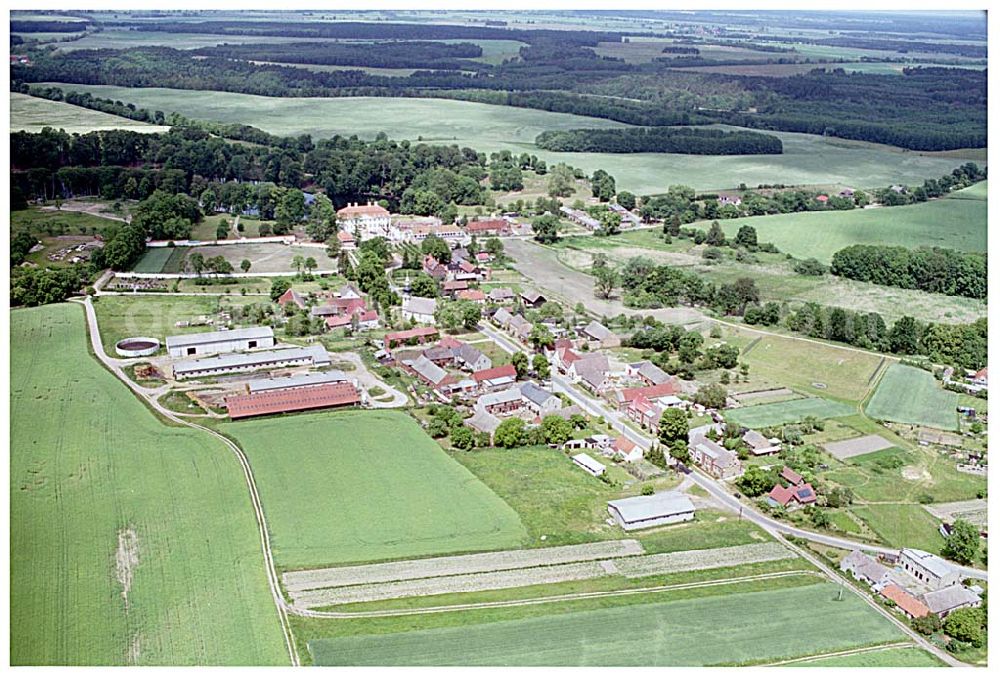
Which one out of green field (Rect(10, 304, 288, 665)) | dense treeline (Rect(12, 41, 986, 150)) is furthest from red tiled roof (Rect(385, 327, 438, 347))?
dense treeline (Rect(12, 41, 986, 150))

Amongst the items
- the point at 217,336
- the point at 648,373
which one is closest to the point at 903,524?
the point at 648,373

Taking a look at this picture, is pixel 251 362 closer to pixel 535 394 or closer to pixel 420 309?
pixel 420 309

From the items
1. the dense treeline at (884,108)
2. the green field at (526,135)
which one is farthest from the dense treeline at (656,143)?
the dense treeline at (884,108)

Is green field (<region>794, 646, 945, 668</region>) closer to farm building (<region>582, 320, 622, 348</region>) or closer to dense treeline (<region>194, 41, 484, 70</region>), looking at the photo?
farm building (<region>582, 320, 622, 348</region>)

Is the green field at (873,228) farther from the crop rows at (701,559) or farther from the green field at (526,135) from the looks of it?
the crop rows at (701,559)

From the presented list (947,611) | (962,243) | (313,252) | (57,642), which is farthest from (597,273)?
(57,642)

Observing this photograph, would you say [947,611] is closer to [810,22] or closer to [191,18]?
[191,18]
